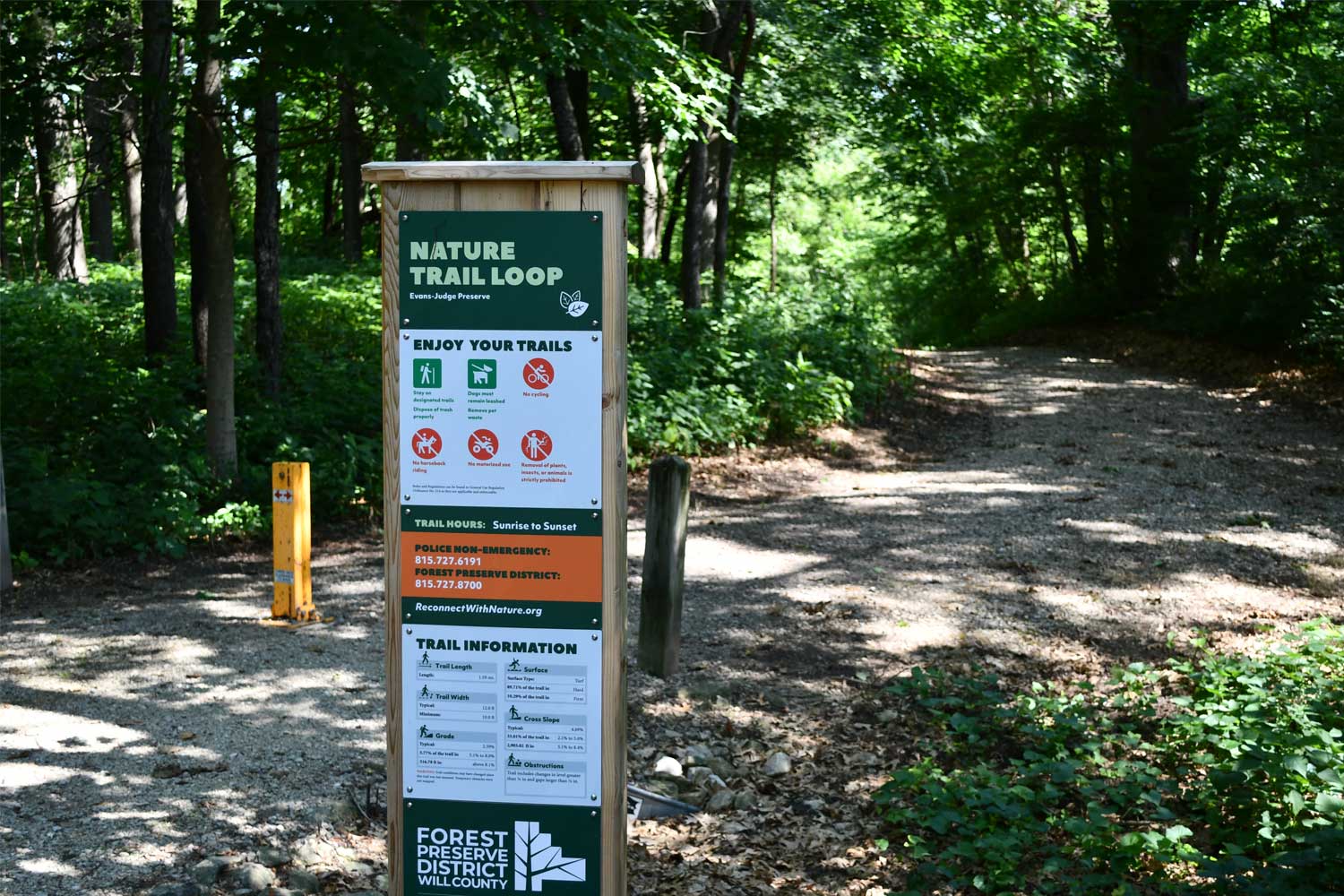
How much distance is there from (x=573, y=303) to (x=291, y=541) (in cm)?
452

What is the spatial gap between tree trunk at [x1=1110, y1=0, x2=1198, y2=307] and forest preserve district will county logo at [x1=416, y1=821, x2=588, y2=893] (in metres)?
20.6

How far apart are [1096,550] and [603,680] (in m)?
6.64

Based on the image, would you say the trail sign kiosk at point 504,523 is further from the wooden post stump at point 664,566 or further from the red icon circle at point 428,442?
the wooden post stump at point 664,566

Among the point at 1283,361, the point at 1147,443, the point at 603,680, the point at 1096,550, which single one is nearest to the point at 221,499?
the point at 1096,550

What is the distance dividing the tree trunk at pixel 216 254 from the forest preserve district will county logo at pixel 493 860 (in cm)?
746

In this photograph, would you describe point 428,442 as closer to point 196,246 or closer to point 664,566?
point 664,566

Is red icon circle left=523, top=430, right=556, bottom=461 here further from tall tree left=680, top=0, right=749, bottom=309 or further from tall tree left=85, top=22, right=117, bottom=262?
tall tree left=680, top=0, right=749, bottom=309

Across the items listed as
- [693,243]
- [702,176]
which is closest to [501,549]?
[702,176]

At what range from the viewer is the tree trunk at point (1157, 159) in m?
21.3

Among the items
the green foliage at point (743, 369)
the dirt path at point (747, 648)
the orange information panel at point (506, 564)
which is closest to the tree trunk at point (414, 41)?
the dirt path at point (747, 648)

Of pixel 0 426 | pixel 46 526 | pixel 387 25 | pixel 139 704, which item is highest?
pixel 387 25

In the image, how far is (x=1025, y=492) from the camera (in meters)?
11.0

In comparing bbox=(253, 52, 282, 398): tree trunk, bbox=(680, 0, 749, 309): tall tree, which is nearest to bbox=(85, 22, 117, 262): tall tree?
bbox=(253, 52, 282, 398): tree trunk

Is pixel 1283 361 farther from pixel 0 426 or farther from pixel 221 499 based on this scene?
pixel 0 426
